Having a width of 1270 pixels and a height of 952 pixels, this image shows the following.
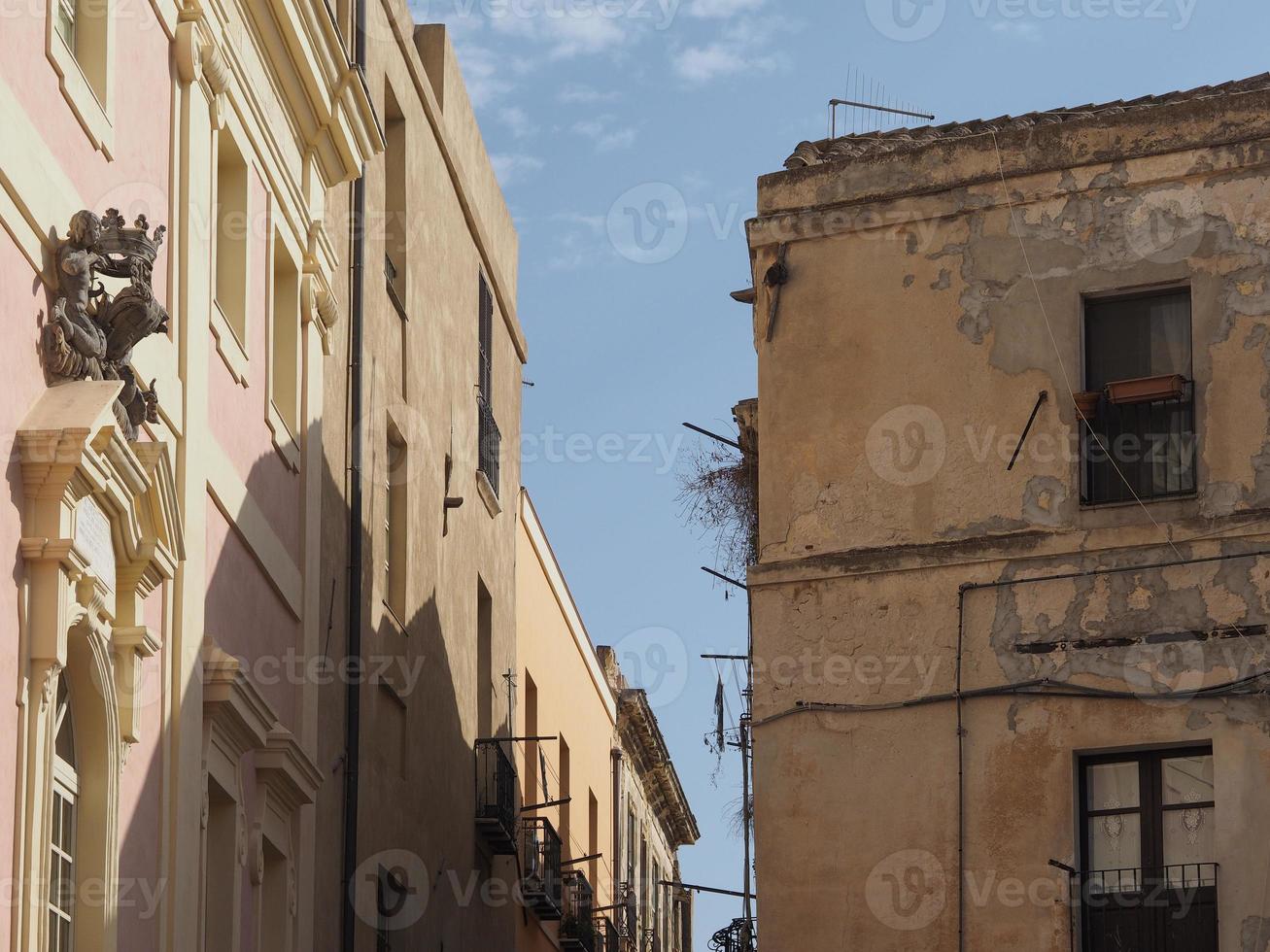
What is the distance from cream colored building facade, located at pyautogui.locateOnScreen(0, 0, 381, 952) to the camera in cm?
1031

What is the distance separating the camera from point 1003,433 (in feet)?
56.1

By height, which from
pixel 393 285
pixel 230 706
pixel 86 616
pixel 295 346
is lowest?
pixel 230 706

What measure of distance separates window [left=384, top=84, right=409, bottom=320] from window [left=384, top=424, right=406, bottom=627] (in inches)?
51.0

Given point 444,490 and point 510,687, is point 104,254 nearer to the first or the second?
point 444,490

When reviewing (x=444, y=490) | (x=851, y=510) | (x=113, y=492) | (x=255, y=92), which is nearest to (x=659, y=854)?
(x=444, y=490)

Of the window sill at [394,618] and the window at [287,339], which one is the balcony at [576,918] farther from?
the window at [287,339]

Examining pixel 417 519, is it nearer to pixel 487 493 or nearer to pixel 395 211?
pixel 395 211

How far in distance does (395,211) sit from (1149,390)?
24.7ft

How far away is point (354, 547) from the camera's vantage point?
18188 millimetres

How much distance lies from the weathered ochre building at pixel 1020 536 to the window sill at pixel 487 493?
6.77 m

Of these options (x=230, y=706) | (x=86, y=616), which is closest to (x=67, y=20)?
(x=86, y=616)

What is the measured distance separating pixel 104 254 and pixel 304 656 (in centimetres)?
569

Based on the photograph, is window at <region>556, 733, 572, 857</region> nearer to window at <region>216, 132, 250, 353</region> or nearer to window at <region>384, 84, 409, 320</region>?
window at <region>384, 84, 409, 320</region>

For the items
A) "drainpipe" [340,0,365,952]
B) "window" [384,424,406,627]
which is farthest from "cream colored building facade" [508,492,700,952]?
"drainpipe" [340,0,365,952]
